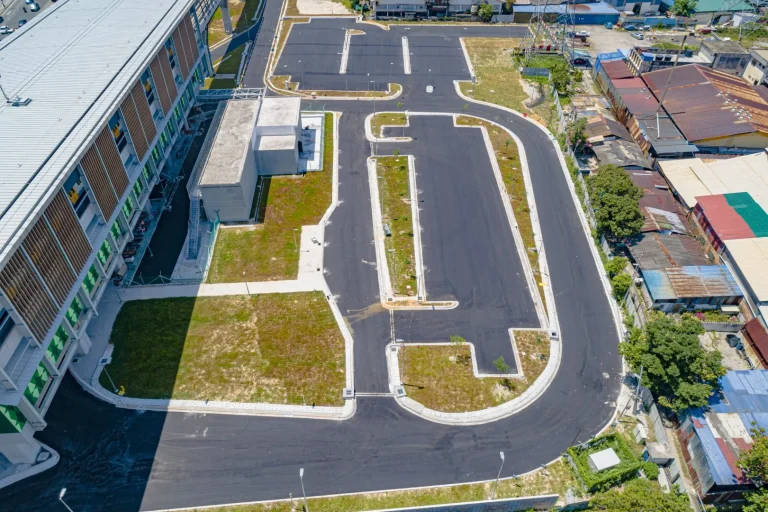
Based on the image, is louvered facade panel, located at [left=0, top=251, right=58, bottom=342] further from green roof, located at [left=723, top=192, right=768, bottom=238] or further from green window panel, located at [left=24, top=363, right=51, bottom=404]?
green roof, located at [left=723, top=192, right=768, bottom=238]

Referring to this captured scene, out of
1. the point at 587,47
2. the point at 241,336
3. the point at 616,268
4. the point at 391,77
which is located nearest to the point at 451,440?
the point at 241,336

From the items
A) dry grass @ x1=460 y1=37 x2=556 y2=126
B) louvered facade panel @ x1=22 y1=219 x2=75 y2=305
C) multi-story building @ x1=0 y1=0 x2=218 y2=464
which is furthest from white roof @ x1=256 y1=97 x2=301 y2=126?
louvered facade panel @ x1=22 y1=219 x2=75 y2=305

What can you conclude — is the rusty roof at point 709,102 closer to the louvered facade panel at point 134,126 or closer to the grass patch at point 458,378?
the grass patch at point 458,378

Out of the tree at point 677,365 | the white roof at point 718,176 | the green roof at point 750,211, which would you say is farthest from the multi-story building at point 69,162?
the green roof at point 750,211

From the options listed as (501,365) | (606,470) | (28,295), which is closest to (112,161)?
(28,295)

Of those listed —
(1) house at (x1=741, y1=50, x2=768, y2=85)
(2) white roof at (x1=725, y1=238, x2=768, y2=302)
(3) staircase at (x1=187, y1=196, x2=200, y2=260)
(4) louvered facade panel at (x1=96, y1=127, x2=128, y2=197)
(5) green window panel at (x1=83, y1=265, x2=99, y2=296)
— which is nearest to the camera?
(5) green window panel at (x1=83, y1=265, x2=99, y2=296)

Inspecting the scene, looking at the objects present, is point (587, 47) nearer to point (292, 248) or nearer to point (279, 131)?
point (279, 131)
